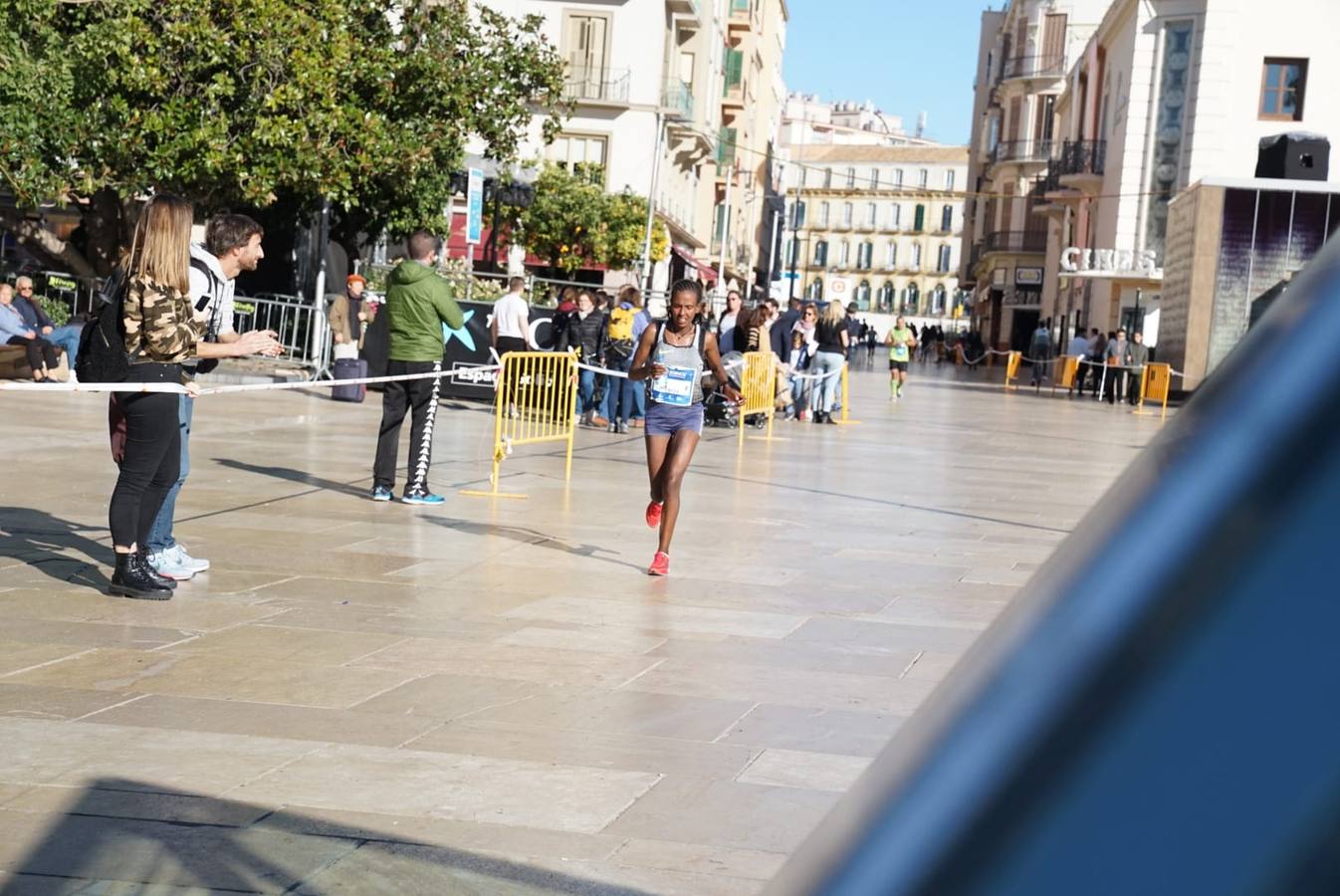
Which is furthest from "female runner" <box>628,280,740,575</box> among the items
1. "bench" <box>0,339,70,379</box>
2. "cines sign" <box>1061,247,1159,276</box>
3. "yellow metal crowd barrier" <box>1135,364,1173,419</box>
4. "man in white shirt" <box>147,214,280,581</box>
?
"cines sign" <box>1061,247,1159,276</box>

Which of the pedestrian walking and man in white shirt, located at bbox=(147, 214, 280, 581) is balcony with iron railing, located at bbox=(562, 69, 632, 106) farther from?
the pedestrian walking

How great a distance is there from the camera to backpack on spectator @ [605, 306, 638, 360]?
20.9 m

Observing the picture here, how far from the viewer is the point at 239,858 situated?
4312mm

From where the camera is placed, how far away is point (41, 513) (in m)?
10.3

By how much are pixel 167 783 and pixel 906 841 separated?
4.82 meters

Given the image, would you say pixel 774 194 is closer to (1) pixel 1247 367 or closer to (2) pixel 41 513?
(2) pixel 41 513

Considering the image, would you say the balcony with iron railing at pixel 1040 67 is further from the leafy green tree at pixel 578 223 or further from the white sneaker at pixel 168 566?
the white sneaker at pixel 168 566

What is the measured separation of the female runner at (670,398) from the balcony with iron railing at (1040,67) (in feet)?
208

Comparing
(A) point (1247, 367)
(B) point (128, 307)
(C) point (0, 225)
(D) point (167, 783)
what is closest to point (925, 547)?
(B) point (128, 307)

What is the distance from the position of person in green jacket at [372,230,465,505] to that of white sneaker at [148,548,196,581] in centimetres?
354

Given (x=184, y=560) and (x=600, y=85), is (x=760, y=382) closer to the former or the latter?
(x=184, y=560)

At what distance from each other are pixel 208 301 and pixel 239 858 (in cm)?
467

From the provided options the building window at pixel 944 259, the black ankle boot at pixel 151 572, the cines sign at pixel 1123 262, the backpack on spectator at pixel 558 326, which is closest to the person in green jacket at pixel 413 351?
the black ankle boot at pixel 151 572

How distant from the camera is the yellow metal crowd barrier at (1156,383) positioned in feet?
101
